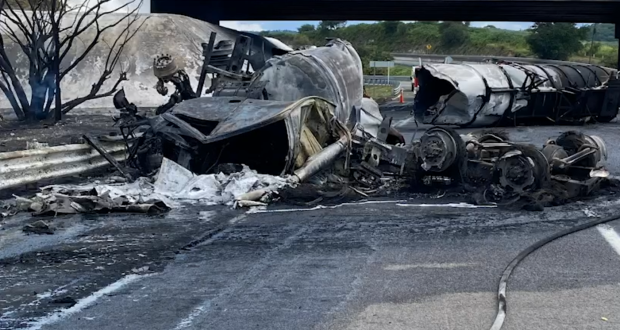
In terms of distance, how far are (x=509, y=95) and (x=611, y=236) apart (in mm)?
15275

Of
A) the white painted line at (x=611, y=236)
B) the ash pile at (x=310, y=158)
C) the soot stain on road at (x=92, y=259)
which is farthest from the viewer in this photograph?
the ash pile at (x=310, y=158)

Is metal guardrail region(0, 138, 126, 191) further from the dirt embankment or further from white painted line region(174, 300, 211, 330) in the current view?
white painted line region(174, 300, 211, 330)

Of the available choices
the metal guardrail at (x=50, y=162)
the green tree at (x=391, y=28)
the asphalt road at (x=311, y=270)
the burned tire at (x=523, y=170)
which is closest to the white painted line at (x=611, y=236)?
the asphalt road at (x=311, y=270)

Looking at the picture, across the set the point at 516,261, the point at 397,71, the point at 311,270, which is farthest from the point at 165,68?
the point at 397,71

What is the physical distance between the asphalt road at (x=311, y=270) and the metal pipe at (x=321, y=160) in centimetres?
135

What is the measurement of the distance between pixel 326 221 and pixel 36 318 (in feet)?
13.0

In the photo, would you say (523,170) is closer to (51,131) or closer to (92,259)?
(92,259)

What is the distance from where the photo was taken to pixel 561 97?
935 inches

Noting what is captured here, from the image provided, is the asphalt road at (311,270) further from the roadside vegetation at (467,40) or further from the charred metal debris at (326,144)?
the roadside vegetation at (467,40)

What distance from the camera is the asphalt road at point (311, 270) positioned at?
17.2 ft

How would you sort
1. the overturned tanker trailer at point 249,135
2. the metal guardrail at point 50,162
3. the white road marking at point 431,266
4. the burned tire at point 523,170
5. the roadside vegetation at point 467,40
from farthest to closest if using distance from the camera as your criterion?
the roadside vegetation at point 467,40 < the overturned tanker trailer at point 249,135 < the metal guardrail at point 50,162 < the burned tire at point 523,170 < the white road marking at point 431,266

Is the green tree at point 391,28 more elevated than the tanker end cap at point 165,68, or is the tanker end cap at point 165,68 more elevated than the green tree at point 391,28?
the tanker end cap at point 165,68

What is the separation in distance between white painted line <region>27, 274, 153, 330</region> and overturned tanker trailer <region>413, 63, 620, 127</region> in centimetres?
1688

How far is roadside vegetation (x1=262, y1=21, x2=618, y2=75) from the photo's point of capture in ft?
248
